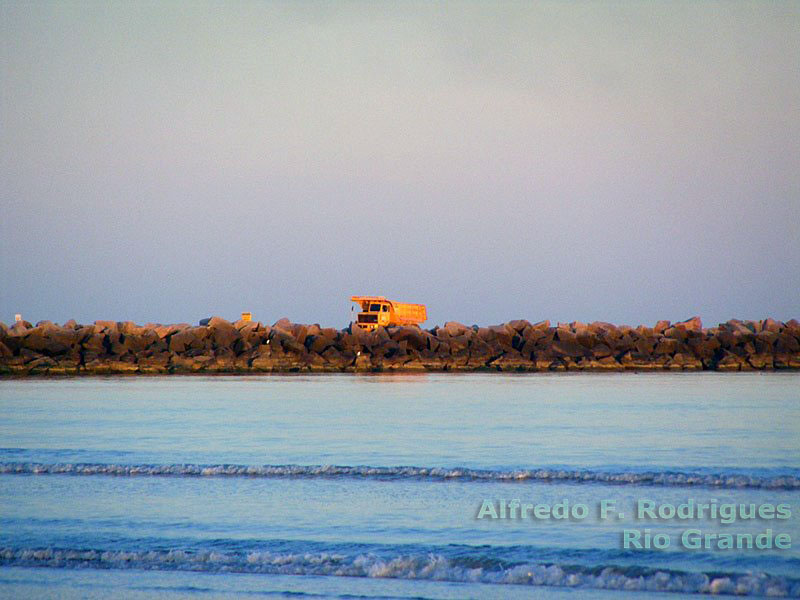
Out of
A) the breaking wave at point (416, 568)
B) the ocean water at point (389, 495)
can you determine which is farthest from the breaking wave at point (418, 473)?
the breaking wave at point (416, 568)

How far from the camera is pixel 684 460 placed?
1022 centimetres

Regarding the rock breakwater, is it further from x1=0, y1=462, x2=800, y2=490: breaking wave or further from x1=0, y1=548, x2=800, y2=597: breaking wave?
x1=0, y1=548, x2=800, y2=597: breaking wave

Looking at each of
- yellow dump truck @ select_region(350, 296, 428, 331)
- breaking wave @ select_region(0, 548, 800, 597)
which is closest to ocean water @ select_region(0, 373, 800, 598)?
breaking wave @ select_region(0, 548, 800, 597)

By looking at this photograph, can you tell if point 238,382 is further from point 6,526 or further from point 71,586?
point 71,586

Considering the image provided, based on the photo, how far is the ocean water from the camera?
257 inches

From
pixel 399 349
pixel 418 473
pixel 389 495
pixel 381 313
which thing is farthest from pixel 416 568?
pixel 381 313

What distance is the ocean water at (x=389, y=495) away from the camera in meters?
6.52

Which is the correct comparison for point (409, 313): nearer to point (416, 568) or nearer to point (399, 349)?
point (399, 349)

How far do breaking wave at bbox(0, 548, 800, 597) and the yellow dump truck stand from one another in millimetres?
26884

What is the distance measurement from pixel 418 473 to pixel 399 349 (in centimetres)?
1758

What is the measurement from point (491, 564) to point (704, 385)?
1441 centimetres

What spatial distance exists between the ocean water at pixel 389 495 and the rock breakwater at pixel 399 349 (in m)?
9.47

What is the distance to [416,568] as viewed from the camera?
6.67 metres

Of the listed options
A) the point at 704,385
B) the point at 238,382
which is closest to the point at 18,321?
the point at 238,382
